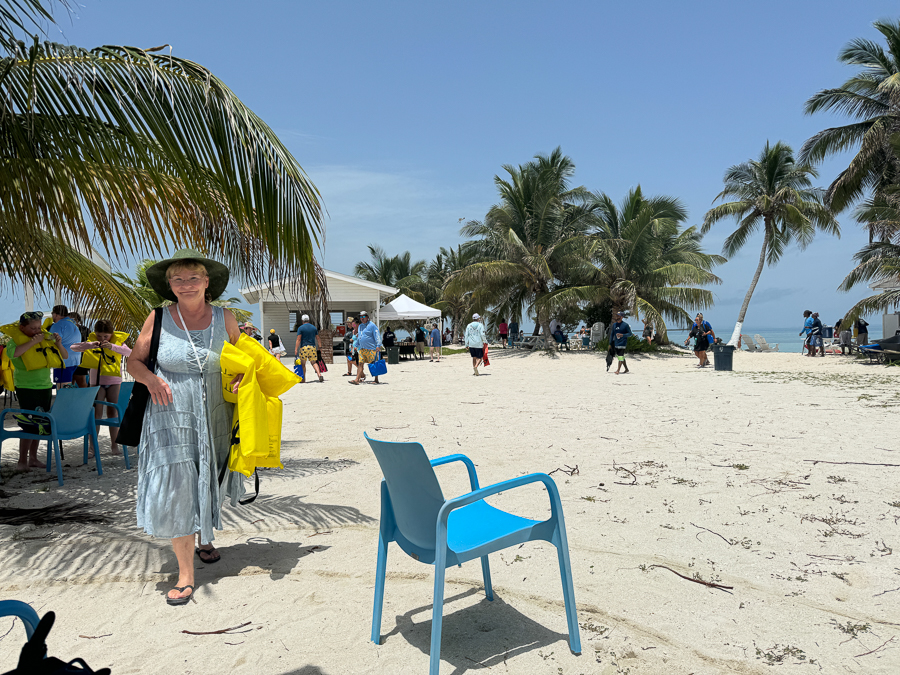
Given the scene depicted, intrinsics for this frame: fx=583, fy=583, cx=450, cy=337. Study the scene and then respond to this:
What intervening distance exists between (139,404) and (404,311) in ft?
72.3

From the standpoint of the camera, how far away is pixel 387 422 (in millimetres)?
8242

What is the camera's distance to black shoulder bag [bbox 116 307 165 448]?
2.94m

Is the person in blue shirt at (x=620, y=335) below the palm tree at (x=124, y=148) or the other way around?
below

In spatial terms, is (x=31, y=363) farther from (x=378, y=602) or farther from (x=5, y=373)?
(x=378, y=602)

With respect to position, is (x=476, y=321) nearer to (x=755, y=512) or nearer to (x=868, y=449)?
(x=868, y=449)

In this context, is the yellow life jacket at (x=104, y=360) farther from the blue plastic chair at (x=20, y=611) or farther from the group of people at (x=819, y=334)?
the group of people at (x=819, y=334)

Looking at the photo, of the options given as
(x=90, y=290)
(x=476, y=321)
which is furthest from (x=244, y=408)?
(x=476, y=321)

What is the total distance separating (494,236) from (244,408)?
22.8 metres

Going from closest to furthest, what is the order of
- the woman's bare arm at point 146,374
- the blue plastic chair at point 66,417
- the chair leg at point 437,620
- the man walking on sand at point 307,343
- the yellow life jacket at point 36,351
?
the chair leg at point 437,620 < the woman's bare arm at point 146,374 < the blue plastic chair at point 66,417 < the yellow life jacket at point 36,351 < the man walking on sand at point 307,343

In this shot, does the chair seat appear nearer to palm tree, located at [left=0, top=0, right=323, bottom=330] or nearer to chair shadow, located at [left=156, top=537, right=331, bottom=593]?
chair shadow, located at [left=156, top=537, right=331, bottom=593]

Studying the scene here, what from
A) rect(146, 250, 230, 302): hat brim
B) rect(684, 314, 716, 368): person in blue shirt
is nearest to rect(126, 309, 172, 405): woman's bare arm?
rect(146, 250, 230, 302): hat brim

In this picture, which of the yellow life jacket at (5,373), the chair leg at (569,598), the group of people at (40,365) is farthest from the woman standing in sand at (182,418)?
the yellow life jacket at (5,373)

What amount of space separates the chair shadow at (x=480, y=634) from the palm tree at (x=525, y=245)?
21451mm

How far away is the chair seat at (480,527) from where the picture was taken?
Result: 7.69 ft
